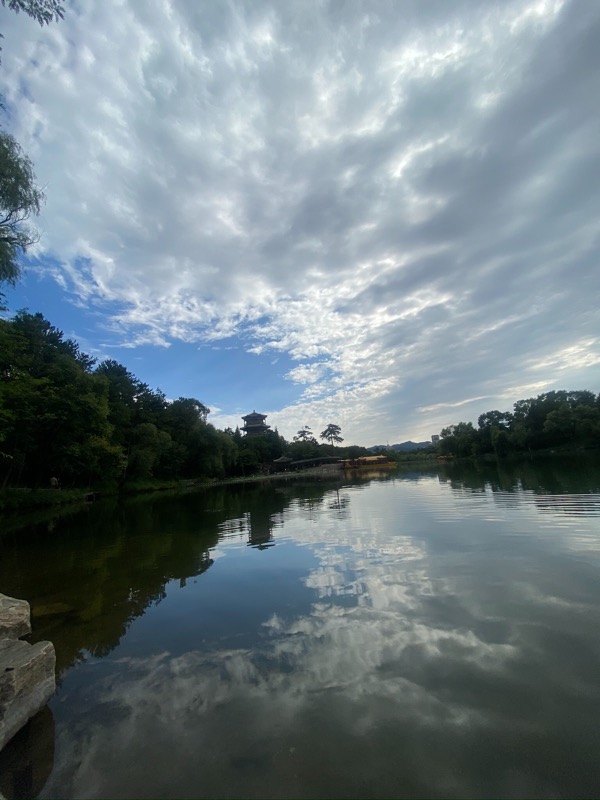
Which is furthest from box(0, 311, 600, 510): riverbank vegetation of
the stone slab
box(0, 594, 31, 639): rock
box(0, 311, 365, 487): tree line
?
the stone slab

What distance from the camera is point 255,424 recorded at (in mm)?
100688

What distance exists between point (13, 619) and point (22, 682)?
2.41m

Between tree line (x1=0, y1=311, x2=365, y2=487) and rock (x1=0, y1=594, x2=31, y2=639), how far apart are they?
1929 cm

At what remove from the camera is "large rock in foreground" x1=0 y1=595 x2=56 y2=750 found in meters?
3.61

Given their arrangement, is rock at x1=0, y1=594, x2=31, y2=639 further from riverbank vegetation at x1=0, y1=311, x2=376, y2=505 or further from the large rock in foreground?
riverbank vegetation at x1=0, y1=311, x2=376, y2=505

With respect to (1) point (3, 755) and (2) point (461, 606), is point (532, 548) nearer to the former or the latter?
(2) point (461, 606)

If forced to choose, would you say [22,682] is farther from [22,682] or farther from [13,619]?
[13,619]

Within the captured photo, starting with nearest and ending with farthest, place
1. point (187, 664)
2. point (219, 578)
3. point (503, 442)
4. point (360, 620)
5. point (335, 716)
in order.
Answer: point (335, 716), point (187, 664), point (360, 620), point (219, 578), point (503, 442)

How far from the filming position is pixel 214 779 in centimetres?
301

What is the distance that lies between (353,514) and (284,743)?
13.6m

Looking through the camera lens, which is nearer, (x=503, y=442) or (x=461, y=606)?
(x=461, y=606)

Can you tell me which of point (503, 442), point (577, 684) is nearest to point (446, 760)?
point (577, 684)

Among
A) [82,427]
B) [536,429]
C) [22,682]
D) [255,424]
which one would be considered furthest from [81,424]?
[536,429]

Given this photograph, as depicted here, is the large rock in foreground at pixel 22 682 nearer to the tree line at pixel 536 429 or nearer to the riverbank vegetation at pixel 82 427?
the riverbank vegetation at pixel 82 427
